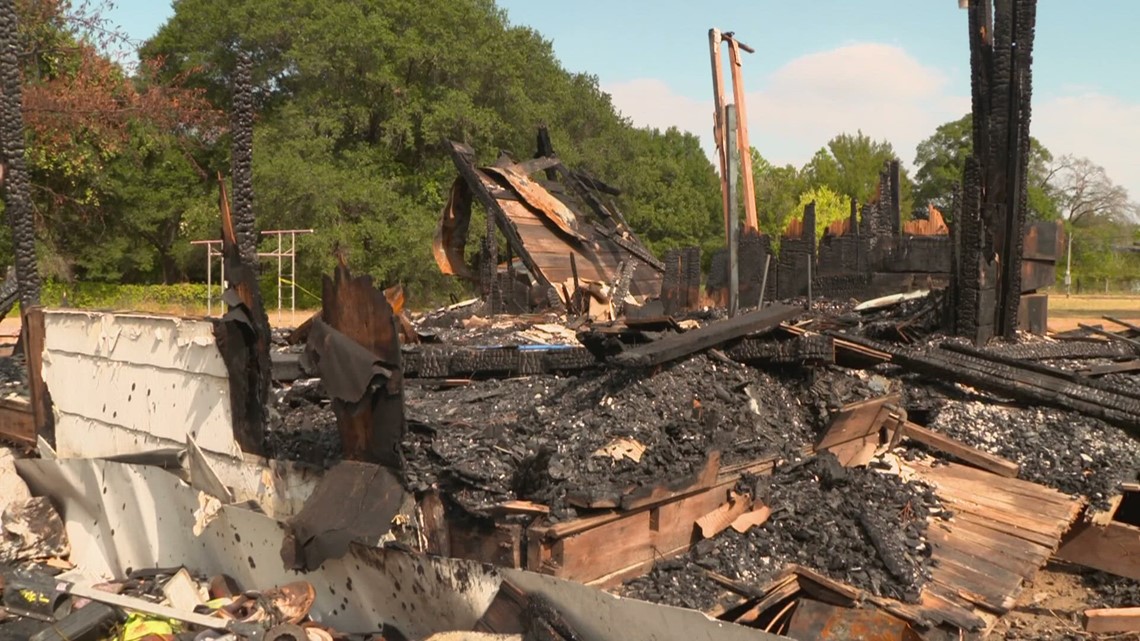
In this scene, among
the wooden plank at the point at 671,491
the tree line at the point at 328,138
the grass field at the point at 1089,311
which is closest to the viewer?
the wooden plank at the point at 671,491

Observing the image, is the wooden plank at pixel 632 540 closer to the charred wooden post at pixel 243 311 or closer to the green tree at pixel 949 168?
the charred wooden post at pixel 243 311

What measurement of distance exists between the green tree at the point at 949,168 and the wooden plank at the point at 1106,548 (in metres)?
47.5

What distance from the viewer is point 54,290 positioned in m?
28.5

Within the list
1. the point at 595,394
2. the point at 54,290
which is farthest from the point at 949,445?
the point at 54,290

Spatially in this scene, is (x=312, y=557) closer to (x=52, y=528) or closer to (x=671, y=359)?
(x=671, y=359)

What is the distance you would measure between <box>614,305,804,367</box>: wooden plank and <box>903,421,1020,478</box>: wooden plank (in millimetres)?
1180

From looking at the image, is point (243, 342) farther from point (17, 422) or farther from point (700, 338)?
point (17, 422)

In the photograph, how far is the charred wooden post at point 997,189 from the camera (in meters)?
8.52

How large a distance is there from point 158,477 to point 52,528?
1596 millimetres

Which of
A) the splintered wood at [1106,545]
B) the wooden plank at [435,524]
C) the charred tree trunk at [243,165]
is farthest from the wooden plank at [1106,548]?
the charred tree trunk at [243,165]

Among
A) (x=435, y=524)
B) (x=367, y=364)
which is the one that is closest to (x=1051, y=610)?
(x=435, y=524)

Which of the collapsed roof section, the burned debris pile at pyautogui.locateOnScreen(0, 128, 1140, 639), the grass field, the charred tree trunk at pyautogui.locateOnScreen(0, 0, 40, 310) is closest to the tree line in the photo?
the grass field

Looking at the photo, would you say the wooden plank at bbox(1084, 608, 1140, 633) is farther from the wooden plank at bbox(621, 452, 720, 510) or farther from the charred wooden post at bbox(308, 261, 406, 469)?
the charred wooden post at bbox(308, 261, 406, 469)

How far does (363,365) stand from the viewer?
4680 mm
